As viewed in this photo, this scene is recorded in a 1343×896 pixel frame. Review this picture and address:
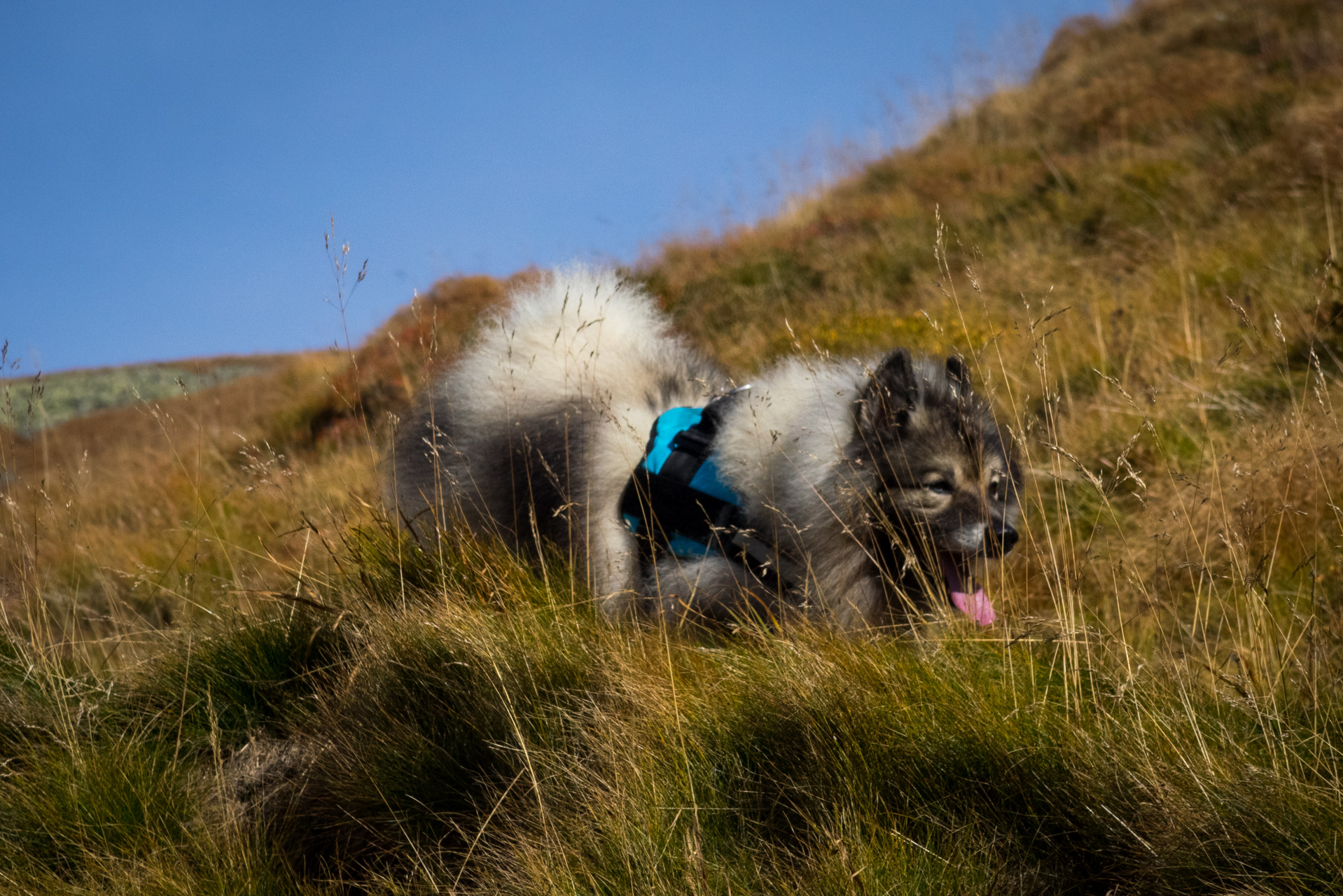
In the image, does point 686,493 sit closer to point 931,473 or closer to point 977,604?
point 931,473

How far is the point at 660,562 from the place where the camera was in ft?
11.2

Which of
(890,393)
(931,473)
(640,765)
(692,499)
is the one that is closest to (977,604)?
(931,473)

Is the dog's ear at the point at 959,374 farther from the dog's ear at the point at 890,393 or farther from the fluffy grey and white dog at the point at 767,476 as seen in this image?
the dog's ear at the point at 890,393

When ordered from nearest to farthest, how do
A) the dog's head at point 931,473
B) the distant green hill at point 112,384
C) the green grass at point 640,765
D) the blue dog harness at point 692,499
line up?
the green grass at point 640,765, the dog's head at point 931,473, the blue dog harness at point 692,499, the distant green hill at point 112,384

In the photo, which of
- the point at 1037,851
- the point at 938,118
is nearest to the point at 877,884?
the point at 1037,851

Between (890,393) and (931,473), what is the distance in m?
0.34

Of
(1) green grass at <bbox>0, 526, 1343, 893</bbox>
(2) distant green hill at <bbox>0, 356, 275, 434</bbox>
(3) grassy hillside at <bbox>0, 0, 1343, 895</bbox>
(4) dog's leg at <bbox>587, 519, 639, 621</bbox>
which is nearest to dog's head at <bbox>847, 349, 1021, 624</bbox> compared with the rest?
(3) grassy hillside at <bbox>0, 0, 1343, 895</bbox>

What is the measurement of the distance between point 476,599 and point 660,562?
0.75 m

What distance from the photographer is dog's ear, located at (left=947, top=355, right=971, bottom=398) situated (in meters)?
3.16

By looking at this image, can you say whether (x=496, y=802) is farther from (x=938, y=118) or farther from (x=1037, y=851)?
(x=938, y=118)

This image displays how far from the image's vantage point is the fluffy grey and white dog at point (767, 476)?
311 cm

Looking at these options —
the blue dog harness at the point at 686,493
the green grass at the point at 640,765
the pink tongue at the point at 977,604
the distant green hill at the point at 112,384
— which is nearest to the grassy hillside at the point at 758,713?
the green grass at the point at 640,765

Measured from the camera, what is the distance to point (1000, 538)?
9.77 ft

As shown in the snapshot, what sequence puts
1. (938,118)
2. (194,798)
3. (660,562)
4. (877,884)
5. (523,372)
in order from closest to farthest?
(877,884)
(194,798)
(660,562)
(523,372)
(938,118)
